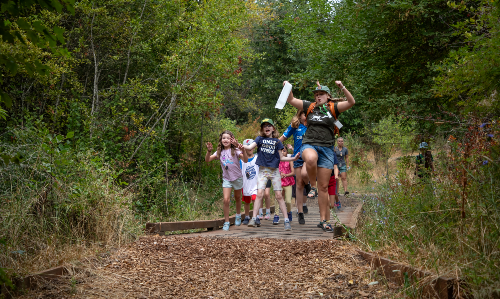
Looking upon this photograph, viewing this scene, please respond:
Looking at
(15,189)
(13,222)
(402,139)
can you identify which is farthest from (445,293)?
(402,139)

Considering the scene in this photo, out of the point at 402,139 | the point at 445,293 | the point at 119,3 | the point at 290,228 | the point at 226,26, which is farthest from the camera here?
the point at 402,139

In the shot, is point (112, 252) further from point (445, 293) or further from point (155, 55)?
point (155, 55)

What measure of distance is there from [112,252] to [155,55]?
27.7ft

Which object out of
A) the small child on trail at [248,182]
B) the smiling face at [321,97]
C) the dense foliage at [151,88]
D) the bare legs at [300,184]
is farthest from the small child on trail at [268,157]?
the dense foliage at [151,88]

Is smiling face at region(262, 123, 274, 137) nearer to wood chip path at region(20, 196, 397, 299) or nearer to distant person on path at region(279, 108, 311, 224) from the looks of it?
distant person on path at region(279, 108, 311, 224)

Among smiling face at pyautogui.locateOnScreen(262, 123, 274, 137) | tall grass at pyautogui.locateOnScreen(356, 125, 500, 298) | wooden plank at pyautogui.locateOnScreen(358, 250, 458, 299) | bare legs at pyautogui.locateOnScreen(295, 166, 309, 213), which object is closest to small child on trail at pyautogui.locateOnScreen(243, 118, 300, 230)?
smiling face at pyautogui.locateOnScreen(262, 123, 274, 137)

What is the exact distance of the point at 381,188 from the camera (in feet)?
25.0

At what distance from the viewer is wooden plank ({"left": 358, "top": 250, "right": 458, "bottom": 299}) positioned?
10.1ft

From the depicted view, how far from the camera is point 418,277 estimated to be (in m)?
3.40

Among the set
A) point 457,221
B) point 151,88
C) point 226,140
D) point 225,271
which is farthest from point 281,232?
point 151,88

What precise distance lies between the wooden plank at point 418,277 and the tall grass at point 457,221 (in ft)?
0.27

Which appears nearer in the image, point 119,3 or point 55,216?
point 55,216

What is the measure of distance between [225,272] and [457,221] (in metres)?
2.70

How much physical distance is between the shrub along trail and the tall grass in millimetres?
466
